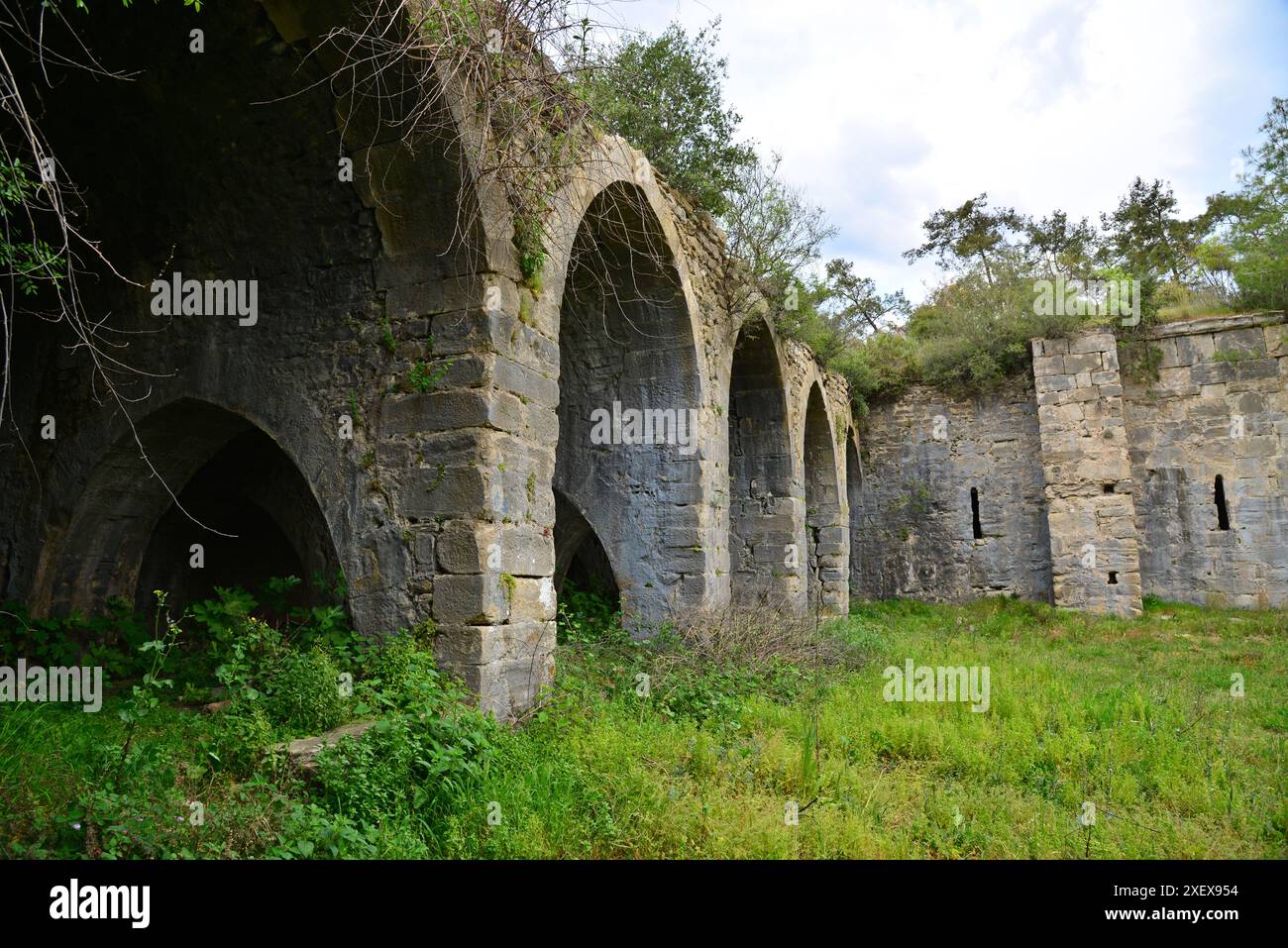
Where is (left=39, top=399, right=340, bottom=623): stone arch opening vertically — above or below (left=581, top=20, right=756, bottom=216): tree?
below

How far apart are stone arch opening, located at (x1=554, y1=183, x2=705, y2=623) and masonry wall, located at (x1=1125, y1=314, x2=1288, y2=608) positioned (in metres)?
9.47

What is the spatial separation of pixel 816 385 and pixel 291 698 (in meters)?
9.64

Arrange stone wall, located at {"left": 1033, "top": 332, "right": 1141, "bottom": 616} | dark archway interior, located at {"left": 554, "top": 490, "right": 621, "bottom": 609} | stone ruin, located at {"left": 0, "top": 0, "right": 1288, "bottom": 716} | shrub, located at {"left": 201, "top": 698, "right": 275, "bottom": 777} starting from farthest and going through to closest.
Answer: stone wall, located at {"left": 1033, "top": 332, "right": 1141, "bottom": 616} → dark archway interior, located at {"left": 554, "top": 490, "right": 621, "bottom": 609} → stone ruin, located at {"left": 0, "top": 0, "right": 1288, "bottom": 716} → shrub, located at {"left": 201, "top": 698, "right": 275, "bottom": 777}

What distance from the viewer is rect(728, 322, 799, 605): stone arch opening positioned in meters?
9.98

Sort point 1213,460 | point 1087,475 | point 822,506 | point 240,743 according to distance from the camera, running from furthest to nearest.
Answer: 1. point 822,506
2. point 1087,475
3. point 1213,460
4. point 240,743

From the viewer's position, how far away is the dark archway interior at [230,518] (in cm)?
762

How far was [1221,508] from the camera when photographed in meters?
13.0

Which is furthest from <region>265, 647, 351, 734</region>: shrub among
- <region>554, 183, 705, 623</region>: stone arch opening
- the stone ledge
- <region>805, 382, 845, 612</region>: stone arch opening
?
the stone ledge

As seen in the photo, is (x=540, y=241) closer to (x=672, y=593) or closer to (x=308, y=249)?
(x=308, y=249)

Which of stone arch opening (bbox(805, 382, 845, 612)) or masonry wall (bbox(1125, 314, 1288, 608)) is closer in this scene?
masonry wall (bbox(1125, 314, 1288, 608))

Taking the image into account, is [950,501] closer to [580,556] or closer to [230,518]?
[580,556]

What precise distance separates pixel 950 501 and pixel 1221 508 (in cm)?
400

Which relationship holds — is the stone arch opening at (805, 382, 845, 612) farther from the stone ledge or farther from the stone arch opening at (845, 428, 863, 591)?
the stone ledge

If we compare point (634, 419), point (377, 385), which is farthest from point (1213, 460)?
point (377, 385)
